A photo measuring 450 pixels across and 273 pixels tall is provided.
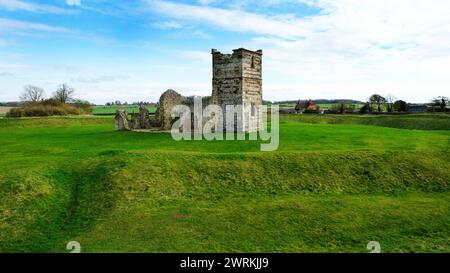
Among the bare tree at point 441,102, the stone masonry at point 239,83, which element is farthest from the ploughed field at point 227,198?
the bare tree at point 441,102

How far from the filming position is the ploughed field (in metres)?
14.8

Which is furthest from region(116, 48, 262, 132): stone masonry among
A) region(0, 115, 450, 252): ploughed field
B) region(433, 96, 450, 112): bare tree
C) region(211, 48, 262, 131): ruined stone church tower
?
region(433, 96, 450, 112): bare tree

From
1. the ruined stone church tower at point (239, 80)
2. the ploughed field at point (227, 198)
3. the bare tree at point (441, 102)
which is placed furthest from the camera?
the bare tree at point (441, 102)

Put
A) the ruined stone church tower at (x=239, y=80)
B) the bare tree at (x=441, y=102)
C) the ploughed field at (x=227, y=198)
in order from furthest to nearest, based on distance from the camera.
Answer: the bare tree at (x=441, y=102)
the ruined stone church tower at (x=239, y=80)
the ploughed field at (x=227, y=198)

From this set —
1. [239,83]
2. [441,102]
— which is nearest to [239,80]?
[239,83]

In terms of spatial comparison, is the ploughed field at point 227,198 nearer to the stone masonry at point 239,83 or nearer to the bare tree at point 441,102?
the stone masonry at point 239,83

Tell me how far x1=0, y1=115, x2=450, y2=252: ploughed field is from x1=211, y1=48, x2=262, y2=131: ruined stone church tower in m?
10.1

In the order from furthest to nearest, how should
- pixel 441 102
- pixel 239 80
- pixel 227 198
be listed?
pixel 441 102
pixel 239 80
pixel 227 198

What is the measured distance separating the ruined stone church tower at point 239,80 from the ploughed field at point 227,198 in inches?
398

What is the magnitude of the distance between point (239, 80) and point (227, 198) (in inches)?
708

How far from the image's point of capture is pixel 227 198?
18.6 m

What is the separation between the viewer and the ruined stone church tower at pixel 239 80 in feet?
114

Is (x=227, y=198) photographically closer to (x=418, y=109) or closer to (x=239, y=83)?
(x=239, y=83)
